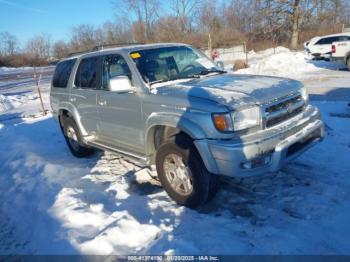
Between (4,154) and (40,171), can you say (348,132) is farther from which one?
(4,154)

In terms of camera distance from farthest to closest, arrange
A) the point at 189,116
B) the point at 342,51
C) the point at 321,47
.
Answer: the point at 321,47 → the point at 342,51 → the point at 189,116

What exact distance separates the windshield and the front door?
0.78 ft

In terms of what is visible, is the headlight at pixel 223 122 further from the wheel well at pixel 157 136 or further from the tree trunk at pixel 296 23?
the tree trunk at pixel 296 23

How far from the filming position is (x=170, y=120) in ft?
12.0

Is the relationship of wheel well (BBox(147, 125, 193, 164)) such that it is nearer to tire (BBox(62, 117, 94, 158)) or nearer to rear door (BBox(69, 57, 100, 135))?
rear door (BBox(69, 57, 100, 135))

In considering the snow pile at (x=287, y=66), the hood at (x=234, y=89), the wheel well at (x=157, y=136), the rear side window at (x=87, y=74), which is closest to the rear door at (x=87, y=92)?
the rear side window at (x=87, y=74)

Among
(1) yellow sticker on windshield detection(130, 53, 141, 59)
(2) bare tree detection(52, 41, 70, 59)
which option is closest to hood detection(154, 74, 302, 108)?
(1) yellow sticker on windshield detection(130, 53, 141, 59)

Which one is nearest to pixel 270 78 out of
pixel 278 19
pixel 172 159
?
pixel 172 159

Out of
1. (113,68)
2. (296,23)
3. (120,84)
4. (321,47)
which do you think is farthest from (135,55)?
(296,23)

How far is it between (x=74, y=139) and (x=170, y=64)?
103 inches

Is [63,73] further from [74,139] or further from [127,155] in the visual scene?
[127,155]

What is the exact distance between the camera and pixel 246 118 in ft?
10.8

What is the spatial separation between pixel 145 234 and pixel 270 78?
2.49 metres

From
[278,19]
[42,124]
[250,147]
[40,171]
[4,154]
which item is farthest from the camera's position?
[278,19]
